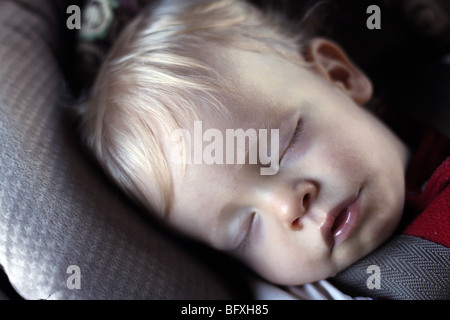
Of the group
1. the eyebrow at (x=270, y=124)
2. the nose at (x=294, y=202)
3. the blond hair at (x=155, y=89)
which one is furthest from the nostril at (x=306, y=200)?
the blond hair at (x=155, y=89)

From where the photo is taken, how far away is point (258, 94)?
741 mm

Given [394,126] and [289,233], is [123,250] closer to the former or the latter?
[289,233]

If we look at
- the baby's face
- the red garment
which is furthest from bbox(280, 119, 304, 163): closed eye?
the red garment

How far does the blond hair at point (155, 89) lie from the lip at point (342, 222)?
26cm

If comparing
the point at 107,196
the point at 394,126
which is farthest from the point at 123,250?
the point at 394,126

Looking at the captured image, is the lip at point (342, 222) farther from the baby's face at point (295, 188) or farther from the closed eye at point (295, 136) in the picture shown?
the closed eye at point (295, 136)

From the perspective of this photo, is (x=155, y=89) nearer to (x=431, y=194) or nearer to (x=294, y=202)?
(x=294, y=202)

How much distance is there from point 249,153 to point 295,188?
0.09 m

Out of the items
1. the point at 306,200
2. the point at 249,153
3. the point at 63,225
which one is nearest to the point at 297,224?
the point at 306,200

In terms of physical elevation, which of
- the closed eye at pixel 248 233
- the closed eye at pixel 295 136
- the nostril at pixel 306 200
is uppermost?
the closed eye at pixel 295 136

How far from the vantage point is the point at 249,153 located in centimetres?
71

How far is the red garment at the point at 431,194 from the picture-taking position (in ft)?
2.30
